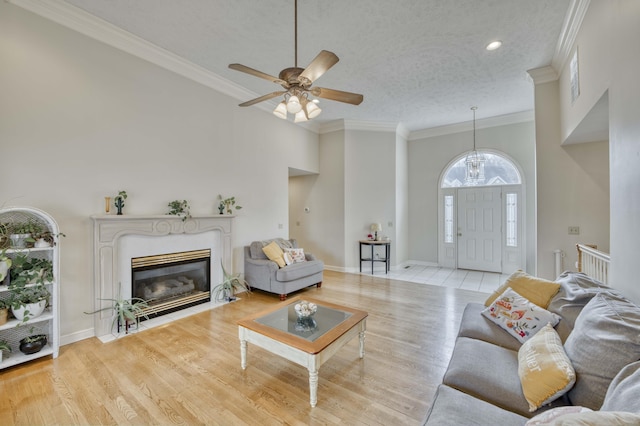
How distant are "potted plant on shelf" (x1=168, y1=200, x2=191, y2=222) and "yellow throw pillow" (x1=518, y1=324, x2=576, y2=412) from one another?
3822mm

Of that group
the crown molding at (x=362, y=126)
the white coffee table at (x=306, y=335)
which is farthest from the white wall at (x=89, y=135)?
the crown molding at (x=362, y=126)

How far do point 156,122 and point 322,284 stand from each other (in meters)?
3.78

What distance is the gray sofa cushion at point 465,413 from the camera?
1169 millimetres

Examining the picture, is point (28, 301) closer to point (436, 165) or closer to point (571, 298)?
point (571, 298)

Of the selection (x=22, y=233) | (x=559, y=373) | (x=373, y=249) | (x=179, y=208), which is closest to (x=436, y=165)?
(x=373, y=249)

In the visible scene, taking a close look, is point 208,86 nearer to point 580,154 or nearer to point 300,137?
point 300,137

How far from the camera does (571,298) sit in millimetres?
1889

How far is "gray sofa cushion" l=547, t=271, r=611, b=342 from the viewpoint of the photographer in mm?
1786

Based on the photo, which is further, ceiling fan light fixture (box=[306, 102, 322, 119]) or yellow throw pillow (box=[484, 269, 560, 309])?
ceiling fan light fixture (box=[306, 102, 322, 119])

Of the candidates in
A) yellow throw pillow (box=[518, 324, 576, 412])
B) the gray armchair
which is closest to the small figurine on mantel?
the gray armchair

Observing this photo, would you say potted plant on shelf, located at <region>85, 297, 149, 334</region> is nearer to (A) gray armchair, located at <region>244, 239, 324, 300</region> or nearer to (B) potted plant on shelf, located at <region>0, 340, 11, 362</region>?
(B) potted plant on shelf, located at <region>0, 340, 11, 362</region>

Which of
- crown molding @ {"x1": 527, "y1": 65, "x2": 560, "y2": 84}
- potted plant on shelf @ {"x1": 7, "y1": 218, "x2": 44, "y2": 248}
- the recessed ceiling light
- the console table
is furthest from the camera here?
the console table

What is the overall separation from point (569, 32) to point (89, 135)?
18.0ft

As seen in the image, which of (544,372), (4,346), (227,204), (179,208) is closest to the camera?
(544,372)
